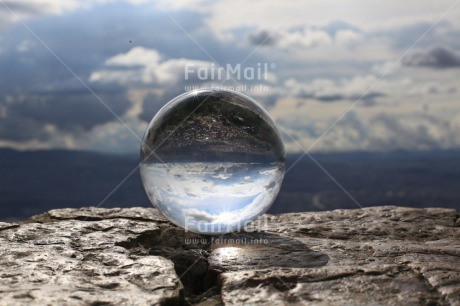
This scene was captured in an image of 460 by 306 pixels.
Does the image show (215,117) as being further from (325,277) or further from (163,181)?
(325,277)

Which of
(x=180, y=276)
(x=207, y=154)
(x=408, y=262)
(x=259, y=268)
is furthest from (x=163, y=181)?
(x=408, y=262)

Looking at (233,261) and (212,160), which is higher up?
(212,160)

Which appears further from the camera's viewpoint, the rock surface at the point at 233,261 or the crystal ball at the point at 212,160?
the crystal ball at the point at 212,160

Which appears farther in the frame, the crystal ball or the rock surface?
the crystal ball

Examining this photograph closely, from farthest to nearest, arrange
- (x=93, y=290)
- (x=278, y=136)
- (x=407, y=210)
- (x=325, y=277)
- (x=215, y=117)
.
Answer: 1. (x=407, y=210)
2. (x=278, y=136)
3. (x=215, y=117)
4. (x=325, y=277)
5. (x=93, y=290)

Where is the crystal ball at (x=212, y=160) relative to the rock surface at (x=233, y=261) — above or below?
above
